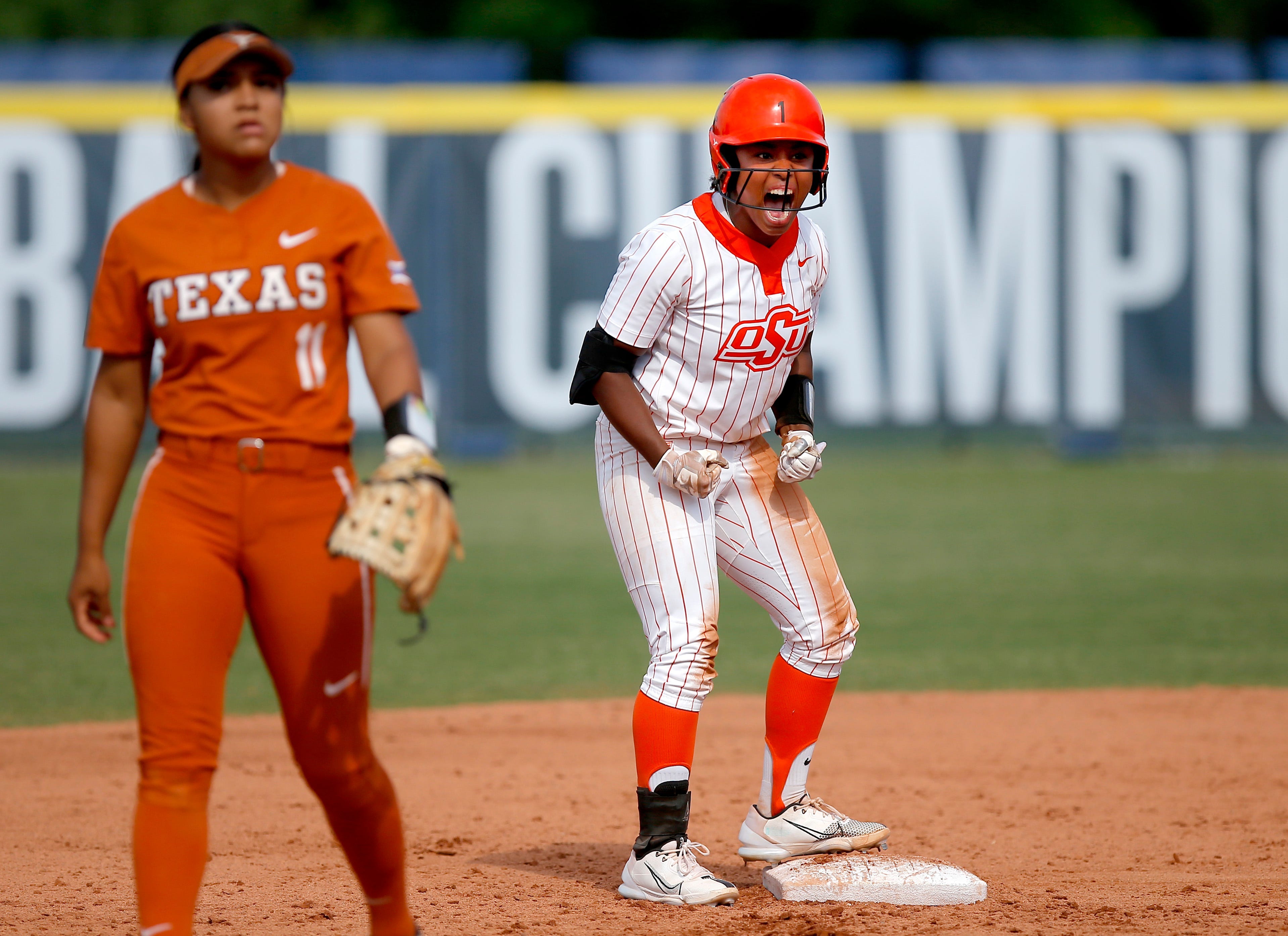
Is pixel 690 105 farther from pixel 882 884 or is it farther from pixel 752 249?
pixel 882 884

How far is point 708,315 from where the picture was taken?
3930 mm

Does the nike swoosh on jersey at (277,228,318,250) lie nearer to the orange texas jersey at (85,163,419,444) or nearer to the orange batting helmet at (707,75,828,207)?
the orange texas jersey at (85,163,419,444)

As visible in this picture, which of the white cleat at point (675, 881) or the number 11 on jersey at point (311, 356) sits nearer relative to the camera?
the number 11 on jersey at point (311, 356)

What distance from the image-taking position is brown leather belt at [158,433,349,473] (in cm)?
292

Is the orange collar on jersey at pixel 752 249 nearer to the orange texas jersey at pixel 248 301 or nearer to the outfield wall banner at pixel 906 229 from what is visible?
the orange texas jersey at pixel 248 301

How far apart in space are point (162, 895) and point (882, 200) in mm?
12968

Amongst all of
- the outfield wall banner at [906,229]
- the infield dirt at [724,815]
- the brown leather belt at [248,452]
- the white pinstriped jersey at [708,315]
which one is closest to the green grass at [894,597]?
the infield dirt at [724,815]

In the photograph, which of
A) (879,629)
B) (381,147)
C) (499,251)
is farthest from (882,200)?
(879,629)

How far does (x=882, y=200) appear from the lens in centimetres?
1495

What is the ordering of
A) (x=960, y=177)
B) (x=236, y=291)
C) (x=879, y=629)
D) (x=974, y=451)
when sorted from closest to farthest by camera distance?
(x=236, y=291) → (x=879, y=629) → (x=960, y=177) → (x=974, y=451)

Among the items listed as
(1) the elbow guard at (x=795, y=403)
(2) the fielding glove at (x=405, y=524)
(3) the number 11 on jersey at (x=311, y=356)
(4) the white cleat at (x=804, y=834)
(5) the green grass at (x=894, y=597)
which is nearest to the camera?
(2) the fielding glove at (x=405, y=524)

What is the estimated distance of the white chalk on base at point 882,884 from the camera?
3.91m

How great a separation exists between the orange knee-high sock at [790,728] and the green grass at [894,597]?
108 inches

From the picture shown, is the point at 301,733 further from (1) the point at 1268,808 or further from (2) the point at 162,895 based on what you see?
(1) the point at 1268,808
